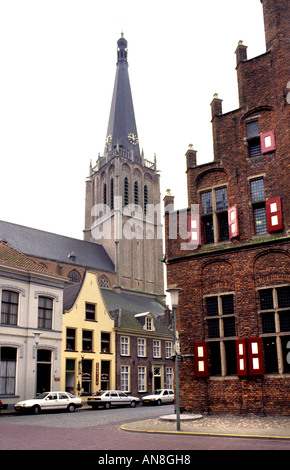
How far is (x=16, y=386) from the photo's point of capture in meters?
28.5

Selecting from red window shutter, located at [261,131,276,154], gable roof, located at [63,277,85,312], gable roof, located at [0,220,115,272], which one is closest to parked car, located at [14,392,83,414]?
A: gable roof, located at [63,277,85,312]

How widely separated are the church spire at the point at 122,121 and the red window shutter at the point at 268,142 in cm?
6240

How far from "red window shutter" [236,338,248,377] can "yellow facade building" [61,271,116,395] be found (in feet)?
59.9

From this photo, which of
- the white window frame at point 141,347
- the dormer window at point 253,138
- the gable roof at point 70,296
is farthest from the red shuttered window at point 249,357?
the white window frame at point 141,347

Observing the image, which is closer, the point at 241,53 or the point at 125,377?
the point at 241,53

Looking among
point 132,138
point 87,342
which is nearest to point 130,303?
point 87,342

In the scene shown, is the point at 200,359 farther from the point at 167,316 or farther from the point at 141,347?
the point at 167,316

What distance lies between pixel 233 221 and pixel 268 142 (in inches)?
147

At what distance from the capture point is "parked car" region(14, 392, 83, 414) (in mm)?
23953

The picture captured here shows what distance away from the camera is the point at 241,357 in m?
18.3

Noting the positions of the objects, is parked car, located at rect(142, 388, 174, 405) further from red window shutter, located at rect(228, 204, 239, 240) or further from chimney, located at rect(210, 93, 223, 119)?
chimney, located at rect(210, 93, 223, 119)

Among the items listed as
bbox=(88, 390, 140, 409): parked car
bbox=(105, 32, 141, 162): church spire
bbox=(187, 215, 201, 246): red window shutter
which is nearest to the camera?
bbox=(187, 215, 201, 246): red window shutter
